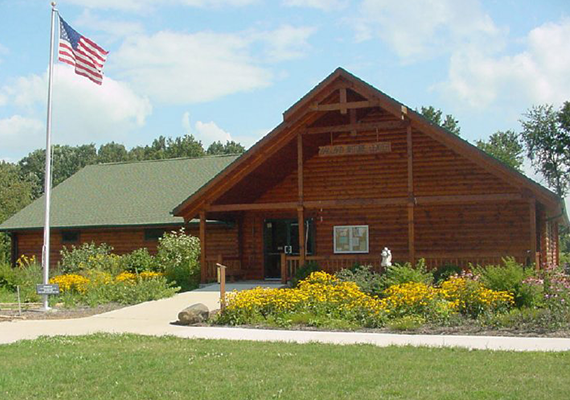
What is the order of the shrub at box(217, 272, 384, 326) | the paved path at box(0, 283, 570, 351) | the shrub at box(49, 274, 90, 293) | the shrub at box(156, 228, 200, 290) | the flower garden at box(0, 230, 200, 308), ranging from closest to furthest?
the paved path at box(0, 283, 570, 351) < the shrub at box(217, 272, 384, 326) < the flower garden at box(0, 230, 200, 308) < the shrub at box(49, 274, 90, 293) < the shrub at box(156, 228, 200, 290)

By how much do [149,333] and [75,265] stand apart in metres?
13.5

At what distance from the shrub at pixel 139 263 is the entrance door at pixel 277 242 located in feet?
13.0

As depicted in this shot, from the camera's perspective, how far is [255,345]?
11.0 m

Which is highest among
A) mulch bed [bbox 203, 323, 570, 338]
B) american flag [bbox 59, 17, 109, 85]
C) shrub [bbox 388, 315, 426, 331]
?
american flag [bbox 59, 17, 109, 85]

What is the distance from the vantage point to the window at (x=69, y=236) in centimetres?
2794

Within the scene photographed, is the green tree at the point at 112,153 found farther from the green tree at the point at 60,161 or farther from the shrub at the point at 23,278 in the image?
the shrub at the point at 23,278

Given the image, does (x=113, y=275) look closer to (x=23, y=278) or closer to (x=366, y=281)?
(x=23, y=278)

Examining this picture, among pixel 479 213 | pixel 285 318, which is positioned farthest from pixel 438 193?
pixel 285 318

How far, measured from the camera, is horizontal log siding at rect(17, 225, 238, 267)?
25.5 metres

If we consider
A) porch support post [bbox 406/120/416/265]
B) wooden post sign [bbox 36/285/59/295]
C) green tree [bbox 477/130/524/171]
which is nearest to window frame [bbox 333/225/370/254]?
porch support post [bbox 406/120/416/265]

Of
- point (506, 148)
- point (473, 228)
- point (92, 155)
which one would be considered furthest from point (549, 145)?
point (92, 155)

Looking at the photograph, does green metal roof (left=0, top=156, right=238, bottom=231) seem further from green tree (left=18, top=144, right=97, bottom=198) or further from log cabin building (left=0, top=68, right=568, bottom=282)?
green tree (left=18, top=144, right=97, bottom=198)

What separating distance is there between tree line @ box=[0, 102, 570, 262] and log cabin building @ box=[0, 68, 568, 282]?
11.8m

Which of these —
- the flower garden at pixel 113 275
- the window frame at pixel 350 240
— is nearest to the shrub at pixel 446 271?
the window frame at pixel 350 240
